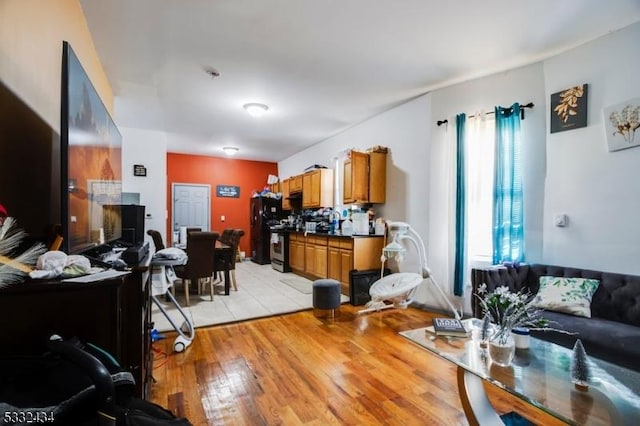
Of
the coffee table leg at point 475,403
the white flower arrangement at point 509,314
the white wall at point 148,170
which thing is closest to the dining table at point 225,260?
the white wall at point 148,170

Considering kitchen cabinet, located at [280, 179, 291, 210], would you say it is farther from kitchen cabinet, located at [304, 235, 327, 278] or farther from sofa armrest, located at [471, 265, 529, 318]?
sofa armrest, located at [471, 265, 529, 318]

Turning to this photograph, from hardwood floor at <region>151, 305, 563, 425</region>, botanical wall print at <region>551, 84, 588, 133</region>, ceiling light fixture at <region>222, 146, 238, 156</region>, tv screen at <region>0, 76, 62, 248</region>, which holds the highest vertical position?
ceiling light fixture at <region>222, 146, 238, 156</region>

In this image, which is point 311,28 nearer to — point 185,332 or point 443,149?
point 443,149

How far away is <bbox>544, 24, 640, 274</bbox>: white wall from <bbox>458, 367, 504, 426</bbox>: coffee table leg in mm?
1815

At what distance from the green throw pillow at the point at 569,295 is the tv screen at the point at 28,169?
10.6 ft

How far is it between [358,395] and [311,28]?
285 cm

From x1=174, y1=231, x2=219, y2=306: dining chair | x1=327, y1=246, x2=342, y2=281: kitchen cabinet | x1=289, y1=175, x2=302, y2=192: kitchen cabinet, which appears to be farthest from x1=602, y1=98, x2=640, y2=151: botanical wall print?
x1=289, y1=175, x2=302, y2=192: kitchen cabinet

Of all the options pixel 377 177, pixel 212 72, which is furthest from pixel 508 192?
pixel 212 72

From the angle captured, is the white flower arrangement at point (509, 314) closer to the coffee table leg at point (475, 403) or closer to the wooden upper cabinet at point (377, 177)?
the coffee table leg at point (475, 403)

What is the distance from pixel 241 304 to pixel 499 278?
3.04 metres

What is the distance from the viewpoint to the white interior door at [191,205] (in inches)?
284

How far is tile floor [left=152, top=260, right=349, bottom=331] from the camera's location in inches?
134

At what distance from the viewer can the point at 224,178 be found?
7805 millimetres

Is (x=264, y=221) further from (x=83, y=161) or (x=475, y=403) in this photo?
(x=475, y=403)
